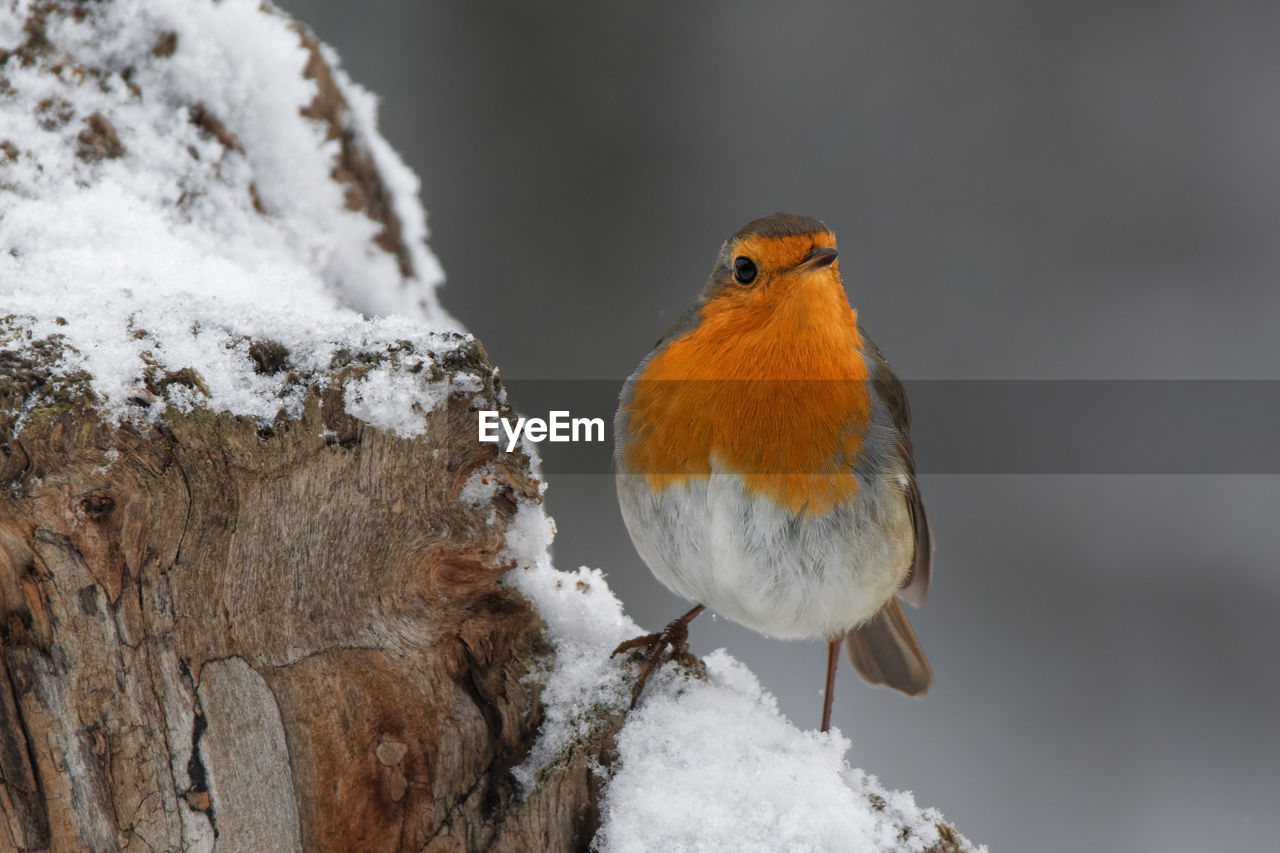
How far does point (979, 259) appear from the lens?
5.09 meters

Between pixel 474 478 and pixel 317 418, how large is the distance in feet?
0.95

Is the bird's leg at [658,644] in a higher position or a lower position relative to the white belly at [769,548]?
lower

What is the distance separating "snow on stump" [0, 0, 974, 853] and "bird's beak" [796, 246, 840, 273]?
671 millimetres

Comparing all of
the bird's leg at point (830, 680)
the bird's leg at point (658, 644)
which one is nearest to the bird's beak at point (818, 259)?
the bird's leg at point (658, 644)

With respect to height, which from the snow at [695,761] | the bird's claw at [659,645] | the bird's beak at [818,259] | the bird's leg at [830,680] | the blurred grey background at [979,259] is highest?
the blurred grey background at [979,259]

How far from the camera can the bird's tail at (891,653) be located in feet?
8.53

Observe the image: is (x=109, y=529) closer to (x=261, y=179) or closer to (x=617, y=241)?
(x=261, y=179)

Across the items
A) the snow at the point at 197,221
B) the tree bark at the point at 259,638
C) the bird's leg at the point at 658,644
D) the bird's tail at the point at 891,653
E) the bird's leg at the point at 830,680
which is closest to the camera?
the tree bark at the point at 259,638

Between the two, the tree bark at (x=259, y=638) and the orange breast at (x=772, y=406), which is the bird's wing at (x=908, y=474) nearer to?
the orange breast at (x=772, y=406)

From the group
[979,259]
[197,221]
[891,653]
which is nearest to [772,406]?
[891,653]

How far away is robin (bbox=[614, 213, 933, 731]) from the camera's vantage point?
195 centimetres

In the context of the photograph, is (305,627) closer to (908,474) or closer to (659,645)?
(659,645)

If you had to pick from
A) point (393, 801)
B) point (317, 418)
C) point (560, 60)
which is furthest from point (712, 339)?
point (560, 60)

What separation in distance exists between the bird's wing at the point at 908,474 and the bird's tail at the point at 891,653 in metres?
0.13
